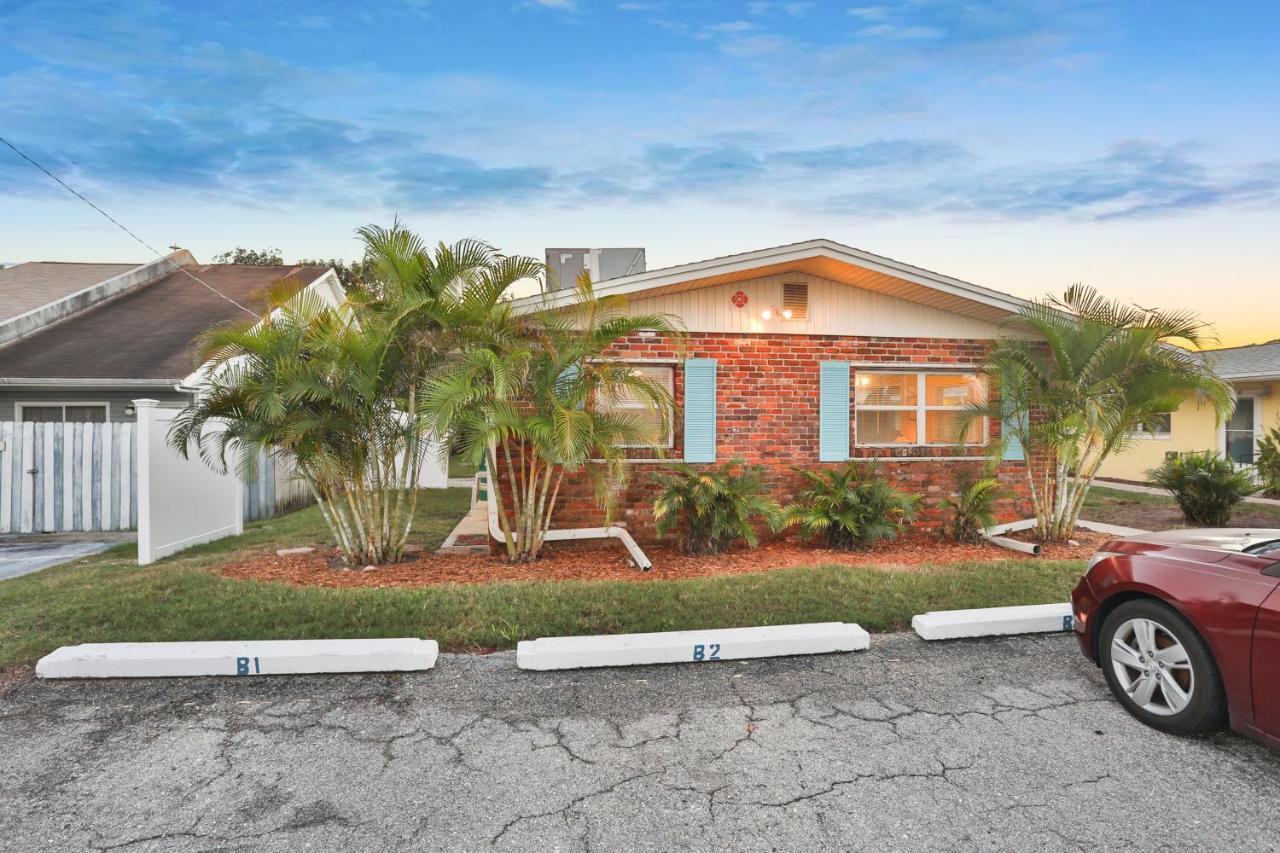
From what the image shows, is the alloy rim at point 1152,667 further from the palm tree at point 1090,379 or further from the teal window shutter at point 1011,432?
the teal window shutter at point 1011,432

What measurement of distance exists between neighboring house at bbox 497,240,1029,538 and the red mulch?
0.71 metres

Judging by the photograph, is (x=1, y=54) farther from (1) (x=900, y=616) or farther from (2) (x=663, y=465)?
(1) (x=900, y=616)

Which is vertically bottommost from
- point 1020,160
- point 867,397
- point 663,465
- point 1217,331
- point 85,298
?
point 663,465

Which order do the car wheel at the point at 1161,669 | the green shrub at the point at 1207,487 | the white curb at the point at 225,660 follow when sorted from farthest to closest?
the green shrub at the point at 1207,487 < the white curb at the point at 225,660 < the car wheel at the point at 1161,669

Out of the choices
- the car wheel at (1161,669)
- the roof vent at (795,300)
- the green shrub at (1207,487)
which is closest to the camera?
the car wheel at (1161,669)

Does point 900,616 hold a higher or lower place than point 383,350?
lower

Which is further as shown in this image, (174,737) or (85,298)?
(85,298)

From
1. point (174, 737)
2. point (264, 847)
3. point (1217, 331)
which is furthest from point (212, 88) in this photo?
point (1217, 331)

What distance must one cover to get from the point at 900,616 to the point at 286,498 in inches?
439

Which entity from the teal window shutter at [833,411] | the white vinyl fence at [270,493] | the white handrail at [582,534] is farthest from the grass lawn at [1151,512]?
the white vinyl fence at [270,493]

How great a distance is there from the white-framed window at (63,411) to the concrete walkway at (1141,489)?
20377mm

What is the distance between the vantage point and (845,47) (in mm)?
10562

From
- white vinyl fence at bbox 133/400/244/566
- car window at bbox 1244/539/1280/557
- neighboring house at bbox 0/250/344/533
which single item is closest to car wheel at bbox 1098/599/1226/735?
car window at bbox 1244/539/1280/557

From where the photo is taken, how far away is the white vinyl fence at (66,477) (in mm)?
9672
